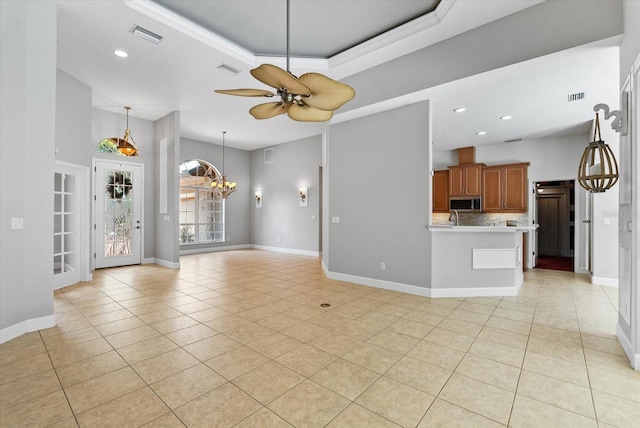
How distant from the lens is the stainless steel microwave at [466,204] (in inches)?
293

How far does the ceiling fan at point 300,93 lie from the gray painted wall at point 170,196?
4.57 metres

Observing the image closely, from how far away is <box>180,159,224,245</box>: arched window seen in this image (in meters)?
9.09

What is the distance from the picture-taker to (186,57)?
4297 mm

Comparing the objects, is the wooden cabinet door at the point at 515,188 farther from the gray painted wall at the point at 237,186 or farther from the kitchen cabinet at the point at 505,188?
the gray painted wall at the point at 237,186

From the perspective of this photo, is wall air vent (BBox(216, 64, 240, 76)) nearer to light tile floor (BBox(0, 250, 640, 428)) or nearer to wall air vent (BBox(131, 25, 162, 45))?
wall air vent (BBox(131, 25, 162, 45))

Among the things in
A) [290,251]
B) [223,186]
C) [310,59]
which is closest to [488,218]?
[290,251]

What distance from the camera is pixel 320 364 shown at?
7.98 ft

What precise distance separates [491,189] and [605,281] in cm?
288

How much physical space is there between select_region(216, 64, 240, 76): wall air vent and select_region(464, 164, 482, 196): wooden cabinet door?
6099 mm

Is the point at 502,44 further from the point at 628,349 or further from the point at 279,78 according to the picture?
the point at 628,349

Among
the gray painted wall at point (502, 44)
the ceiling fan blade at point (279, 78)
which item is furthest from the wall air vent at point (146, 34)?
the gray painted wall at point (502, 44)

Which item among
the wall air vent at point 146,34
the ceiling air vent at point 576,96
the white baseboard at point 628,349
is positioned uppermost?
the wall air vent at point 146,34

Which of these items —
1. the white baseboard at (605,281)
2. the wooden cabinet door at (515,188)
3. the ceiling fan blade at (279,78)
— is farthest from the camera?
the wooden cabinet door at (515,188)

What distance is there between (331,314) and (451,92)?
3520mm
